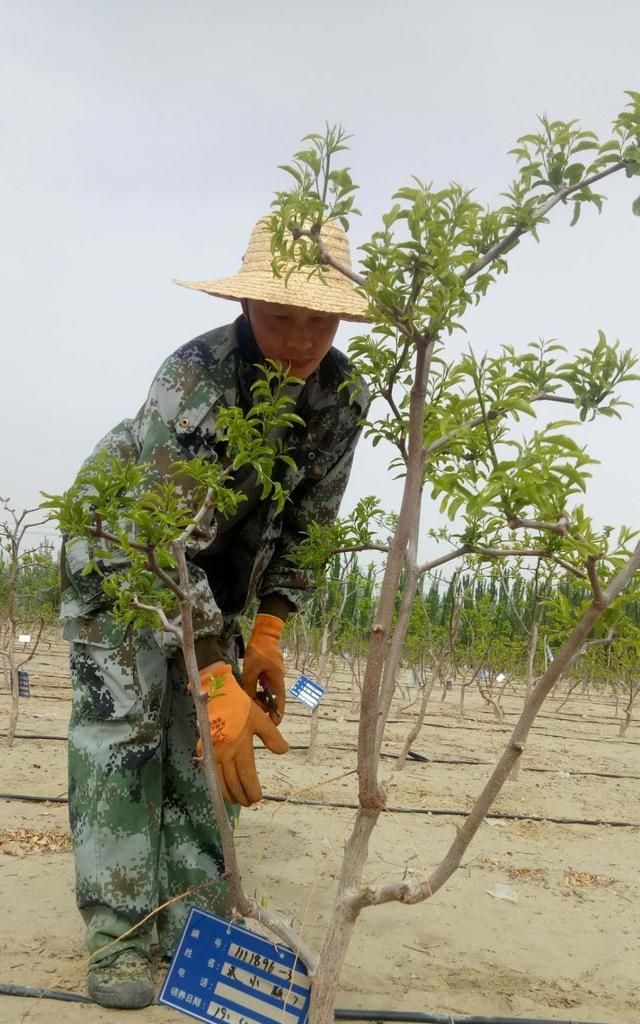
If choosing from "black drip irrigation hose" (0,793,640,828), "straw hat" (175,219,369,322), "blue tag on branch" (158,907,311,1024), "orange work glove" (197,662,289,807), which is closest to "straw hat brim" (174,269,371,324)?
"straw hat" (175,219,369,322)

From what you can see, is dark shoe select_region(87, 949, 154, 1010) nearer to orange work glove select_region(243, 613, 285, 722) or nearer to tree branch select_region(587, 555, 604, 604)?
orange work glove select_region(243, 613, 285, 722)

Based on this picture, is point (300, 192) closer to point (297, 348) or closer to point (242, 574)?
point (297, 348)

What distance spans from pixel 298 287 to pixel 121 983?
5.46 ft

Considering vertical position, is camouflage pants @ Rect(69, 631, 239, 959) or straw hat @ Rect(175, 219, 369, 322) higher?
straw hat @ Rect(175, 219, 369, 322)

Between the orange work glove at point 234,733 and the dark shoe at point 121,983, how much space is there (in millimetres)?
490

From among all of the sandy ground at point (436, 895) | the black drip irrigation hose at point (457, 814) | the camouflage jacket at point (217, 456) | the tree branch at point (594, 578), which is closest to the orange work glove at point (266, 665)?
the camouflage jacket at point (217, 456)

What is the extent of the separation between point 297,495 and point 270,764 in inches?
120

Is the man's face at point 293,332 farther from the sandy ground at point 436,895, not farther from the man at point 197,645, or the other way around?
the sandy ground at point 436,895

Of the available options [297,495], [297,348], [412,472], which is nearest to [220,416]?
[412,472]

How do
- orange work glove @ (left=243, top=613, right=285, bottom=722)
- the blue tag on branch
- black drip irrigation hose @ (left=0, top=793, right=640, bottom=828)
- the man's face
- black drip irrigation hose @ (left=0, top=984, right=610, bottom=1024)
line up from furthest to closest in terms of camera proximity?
black drip irrigation hose @ (left=0, top=793, right=640, bottom=828), orange work glove @ (left=243, top=613, right=285, bottom=722), the man's face, black drip irrigation hose @ (left=0, top=984, right=610, bottom=1024), the blue tag on branch

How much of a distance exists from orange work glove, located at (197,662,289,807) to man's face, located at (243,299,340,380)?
0.78 m

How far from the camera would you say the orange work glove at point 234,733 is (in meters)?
1.85

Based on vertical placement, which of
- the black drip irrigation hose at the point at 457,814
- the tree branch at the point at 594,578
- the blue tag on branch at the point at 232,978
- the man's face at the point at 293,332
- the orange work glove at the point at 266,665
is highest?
the man's face at the point at 293,332

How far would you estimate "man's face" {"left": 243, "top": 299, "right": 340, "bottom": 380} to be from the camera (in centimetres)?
208
